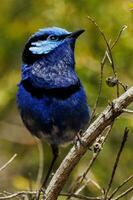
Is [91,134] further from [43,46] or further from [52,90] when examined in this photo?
[43,46]

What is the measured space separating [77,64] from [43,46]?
4.75 ft

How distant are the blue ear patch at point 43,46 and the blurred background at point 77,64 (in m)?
0.92

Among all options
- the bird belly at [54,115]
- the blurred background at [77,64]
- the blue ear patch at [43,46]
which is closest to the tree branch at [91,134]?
the bird belly at [54,115]

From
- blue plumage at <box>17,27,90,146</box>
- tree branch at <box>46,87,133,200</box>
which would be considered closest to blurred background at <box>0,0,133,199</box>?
blue plumage at <box>17,27,90,146</box>

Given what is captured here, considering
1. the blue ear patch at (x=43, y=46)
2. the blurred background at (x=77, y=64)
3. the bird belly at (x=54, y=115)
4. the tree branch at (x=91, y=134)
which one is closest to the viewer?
the tree branch at (x=91, y=134)

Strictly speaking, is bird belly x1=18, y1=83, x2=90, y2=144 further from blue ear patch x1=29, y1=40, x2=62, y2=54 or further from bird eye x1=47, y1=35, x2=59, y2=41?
bird eye x1=47, y1=35, x2=59, y2=41

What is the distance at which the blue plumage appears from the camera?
15.5 feet

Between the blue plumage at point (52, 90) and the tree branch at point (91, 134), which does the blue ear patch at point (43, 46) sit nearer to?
the blue plumage at point (52, 90)

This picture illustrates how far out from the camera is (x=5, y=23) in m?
7.83

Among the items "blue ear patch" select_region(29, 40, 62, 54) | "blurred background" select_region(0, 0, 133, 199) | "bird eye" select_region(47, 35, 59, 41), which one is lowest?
"blurred background" select_region(0, 0, 133, 199)

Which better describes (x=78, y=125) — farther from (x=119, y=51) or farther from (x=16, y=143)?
(x=16, y=143)

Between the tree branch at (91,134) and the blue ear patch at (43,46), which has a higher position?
the blue ear patch at (43,46)

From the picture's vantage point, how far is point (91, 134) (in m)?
3.93

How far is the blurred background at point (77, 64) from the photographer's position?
20.9ft
